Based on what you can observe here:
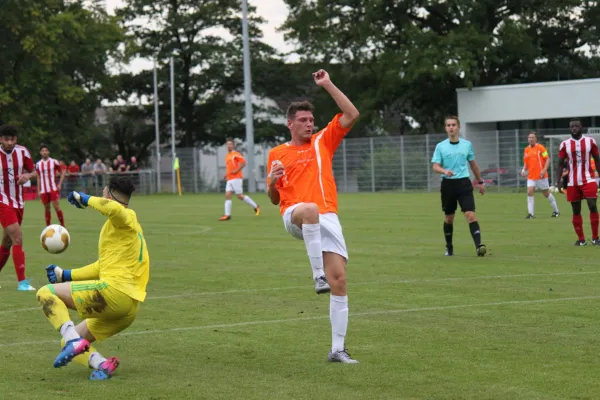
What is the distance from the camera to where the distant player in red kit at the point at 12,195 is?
13891 mm

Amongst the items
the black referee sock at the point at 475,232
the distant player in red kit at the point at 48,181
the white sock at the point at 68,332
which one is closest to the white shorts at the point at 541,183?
the black referee sock at the point at 475,232

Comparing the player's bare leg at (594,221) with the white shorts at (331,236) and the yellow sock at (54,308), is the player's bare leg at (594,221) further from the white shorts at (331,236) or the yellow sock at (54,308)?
the yellow sock at (54,308)

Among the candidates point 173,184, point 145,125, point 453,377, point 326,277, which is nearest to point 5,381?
point 326,277

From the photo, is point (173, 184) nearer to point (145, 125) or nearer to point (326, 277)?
point (145, 125)

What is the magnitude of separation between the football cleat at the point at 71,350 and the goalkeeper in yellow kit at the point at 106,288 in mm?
16

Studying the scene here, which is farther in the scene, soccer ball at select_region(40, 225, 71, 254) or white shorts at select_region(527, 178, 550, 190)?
white shorts at select_region(527, 178, 550, 190)

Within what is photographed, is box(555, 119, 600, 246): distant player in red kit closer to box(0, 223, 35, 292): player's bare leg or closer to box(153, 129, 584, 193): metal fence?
box(0, 223, 35, 292): player's bare leg

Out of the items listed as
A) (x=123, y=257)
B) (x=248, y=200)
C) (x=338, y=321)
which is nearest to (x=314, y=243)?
(x=338, y=321)

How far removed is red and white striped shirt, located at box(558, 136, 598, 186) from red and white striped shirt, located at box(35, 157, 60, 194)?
13.9 m

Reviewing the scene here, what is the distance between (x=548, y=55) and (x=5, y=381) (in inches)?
2286

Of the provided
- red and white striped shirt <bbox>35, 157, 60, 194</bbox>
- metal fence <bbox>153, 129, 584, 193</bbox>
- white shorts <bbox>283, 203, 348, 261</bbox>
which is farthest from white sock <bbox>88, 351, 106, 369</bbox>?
metal fence <bbox>153, 129, 584, 193</bbox>

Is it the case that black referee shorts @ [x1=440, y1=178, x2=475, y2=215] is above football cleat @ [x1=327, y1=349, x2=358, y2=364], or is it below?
above

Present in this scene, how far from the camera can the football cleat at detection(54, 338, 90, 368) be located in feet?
25.6

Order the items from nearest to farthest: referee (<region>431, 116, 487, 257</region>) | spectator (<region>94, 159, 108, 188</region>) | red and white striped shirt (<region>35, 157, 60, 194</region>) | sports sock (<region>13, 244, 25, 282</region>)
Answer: sports sock (<region>13, 244, 25, 282</region>)
referee (<region>431, 116, 487, 257</region>)
red and white striped shirt (<region>35, 157, 60, 194</region>)
spectator (<region>94, 159, 108, 188</region>)
